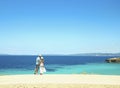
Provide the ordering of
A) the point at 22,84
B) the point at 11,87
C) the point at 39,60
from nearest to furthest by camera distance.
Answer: the point at 11,87 < the point at 22,84 < the point at 39,60

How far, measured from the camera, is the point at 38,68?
68.3 feet

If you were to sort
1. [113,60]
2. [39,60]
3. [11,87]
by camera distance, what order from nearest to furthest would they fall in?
1. [11,87]
2. [39,60]
3. [113,60]

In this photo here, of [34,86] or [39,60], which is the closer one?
[34,86]

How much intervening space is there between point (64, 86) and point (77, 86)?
2.64ft

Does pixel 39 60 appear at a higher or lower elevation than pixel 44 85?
higher

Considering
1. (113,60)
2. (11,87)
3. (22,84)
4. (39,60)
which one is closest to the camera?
(11,87)

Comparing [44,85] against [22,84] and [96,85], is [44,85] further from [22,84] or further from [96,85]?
[96,85]

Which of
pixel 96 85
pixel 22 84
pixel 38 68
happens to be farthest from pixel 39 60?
pixel 96 85

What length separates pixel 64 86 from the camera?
1405 centimetres

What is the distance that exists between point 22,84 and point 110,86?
219 inches

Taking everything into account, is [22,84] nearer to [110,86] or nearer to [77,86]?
[77,86]

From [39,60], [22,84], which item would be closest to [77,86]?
[22,84]

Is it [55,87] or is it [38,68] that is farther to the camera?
[38,68]

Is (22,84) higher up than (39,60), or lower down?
lower down
